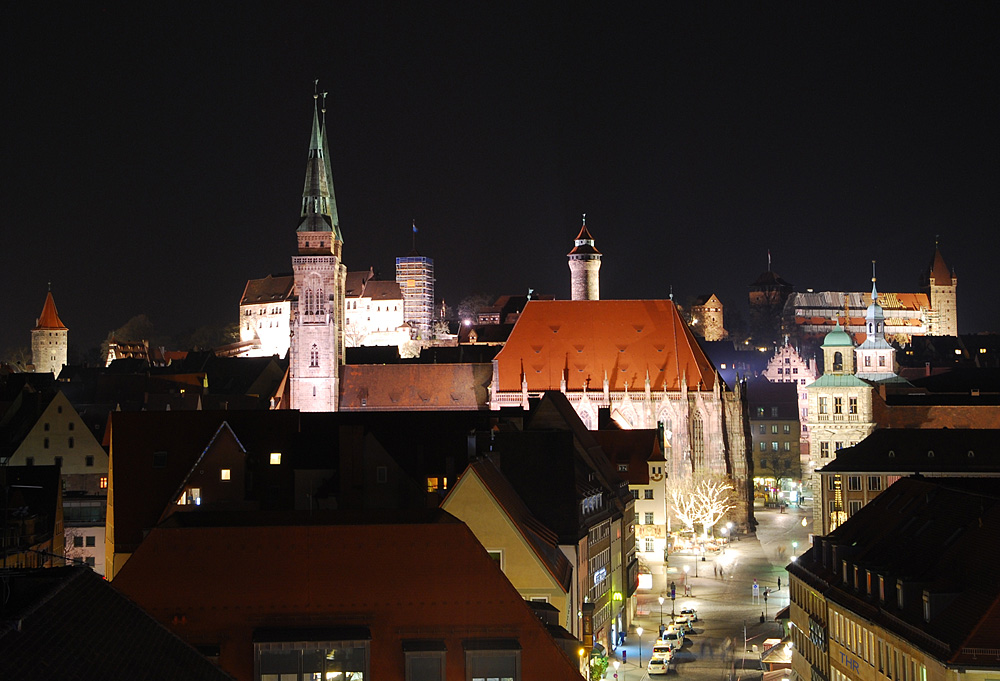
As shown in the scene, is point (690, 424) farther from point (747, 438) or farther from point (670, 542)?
point (670, 542)

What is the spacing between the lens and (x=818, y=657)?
47.8 m

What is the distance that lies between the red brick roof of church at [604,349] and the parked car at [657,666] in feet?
175

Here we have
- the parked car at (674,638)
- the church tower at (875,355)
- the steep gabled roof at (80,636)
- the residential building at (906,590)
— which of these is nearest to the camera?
the steep gabled roof at (80,636)

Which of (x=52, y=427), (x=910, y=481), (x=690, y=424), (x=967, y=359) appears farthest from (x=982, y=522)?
(x=967, y=359)

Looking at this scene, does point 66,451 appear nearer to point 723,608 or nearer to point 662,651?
point 662,651

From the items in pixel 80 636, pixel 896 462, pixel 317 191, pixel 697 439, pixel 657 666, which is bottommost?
pixel 657 666

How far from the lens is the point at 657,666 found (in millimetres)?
50469

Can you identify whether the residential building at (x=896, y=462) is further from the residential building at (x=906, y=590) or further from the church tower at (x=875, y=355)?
the church tower at (x=875, y=355)

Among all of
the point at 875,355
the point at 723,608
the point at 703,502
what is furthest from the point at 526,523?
the point at 875,355

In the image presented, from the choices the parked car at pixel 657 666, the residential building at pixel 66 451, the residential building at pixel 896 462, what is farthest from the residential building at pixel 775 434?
the parked car at pixel 657 666

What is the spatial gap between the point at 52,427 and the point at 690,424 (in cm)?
5038

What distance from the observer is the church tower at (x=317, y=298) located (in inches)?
4402

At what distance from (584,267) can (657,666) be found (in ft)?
267

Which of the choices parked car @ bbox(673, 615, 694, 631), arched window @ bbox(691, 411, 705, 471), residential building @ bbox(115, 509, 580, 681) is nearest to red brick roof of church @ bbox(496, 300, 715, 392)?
arched window @ bbox(691, 411, 705, 471)
